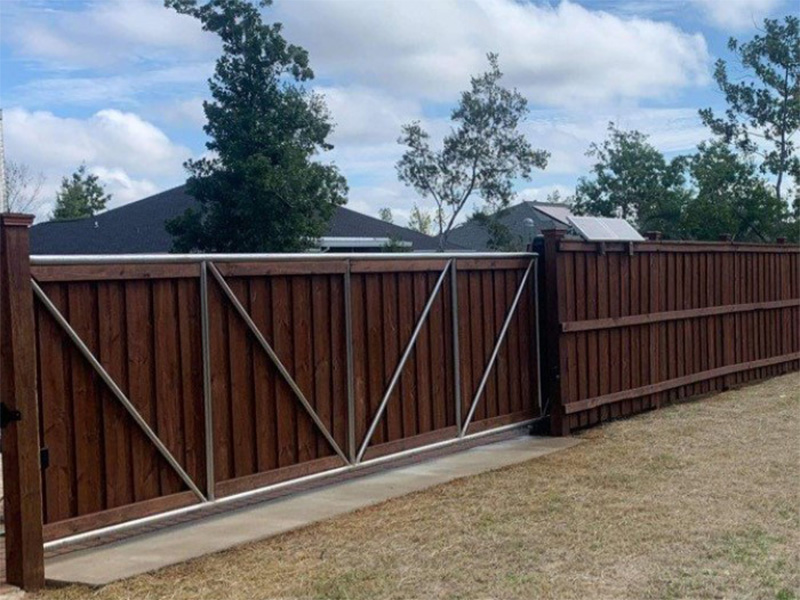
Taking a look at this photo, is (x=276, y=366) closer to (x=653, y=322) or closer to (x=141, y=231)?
(x=653, y=322)

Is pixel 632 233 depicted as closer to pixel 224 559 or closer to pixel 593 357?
pixel 593 357

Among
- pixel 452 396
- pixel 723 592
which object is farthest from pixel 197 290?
pixel 723 592

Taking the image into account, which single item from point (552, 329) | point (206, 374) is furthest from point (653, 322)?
point (206, 374)

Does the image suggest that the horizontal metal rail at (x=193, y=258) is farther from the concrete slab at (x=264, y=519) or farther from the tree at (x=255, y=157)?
the tree at (x=255, y=157)

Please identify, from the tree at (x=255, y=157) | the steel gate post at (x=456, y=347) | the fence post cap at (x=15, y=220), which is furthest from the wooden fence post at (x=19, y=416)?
the tree at (x=255, y=157)

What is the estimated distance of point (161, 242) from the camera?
25.1 meters

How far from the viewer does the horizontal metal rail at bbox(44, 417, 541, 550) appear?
19.7 feet

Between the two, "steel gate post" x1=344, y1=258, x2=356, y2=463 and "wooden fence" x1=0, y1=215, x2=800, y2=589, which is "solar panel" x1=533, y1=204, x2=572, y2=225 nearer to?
"wooden fence" x1=0, y1=215, x2=800, y2=589

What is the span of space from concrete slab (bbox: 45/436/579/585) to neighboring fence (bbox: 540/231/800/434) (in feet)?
3.95

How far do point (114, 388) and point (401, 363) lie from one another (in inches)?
113

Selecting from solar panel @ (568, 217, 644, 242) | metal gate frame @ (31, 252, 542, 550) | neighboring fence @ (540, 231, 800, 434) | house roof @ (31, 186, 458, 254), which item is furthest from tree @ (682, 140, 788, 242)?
metal gate frame @ (31, 252, 542, 550)

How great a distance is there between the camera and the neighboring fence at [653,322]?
1035 cm

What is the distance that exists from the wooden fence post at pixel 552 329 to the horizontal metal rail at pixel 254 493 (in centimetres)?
64

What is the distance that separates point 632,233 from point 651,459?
3.72m
